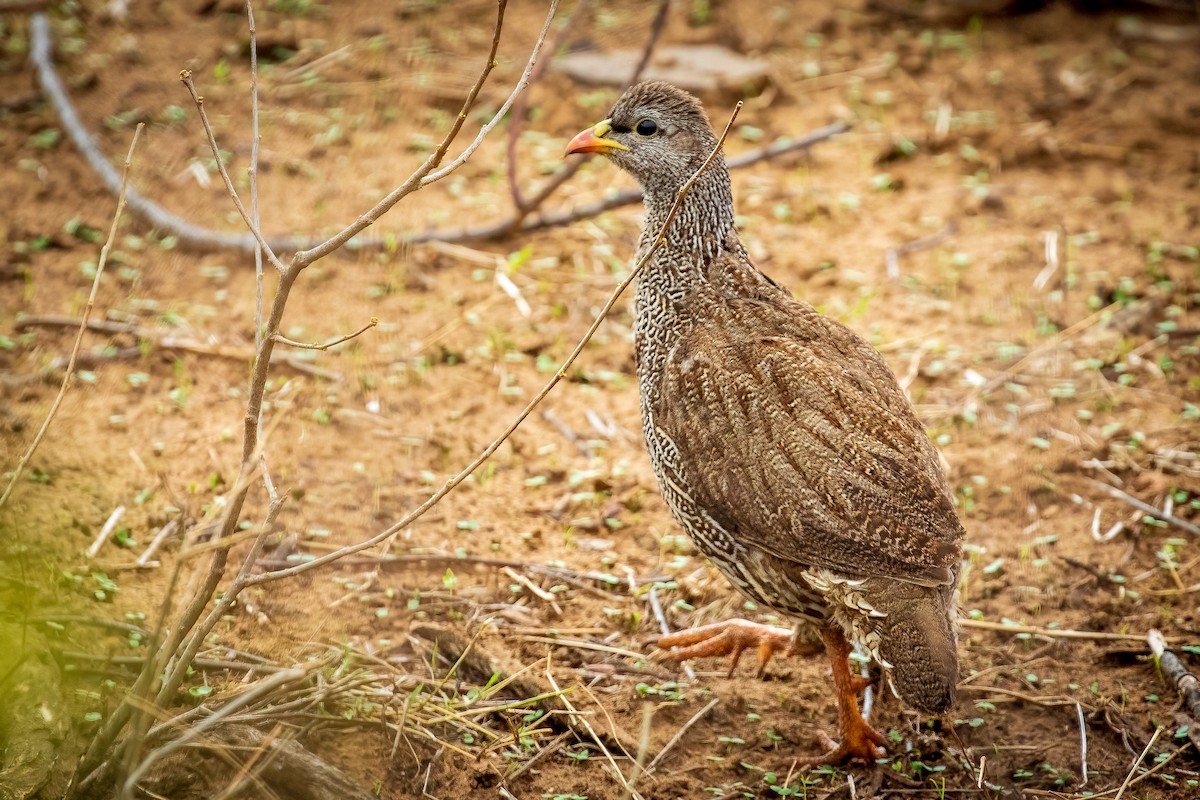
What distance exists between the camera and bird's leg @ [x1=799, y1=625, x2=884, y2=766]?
4.12 m

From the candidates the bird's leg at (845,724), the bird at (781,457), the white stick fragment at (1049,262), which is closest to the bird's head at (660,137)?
the bird at (781,457)

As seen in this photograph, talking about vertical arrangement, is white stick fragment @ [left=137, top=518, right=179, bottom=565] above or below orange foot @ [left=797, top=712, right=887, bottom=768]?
above

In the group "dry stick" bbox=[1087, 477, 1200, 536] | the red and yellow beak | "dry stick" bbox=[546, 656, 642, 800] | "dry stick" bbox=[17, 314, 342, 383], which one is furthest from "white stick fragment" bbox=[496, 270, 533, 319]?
"dry stick" bbox=[1087, 477, 1200, 536]

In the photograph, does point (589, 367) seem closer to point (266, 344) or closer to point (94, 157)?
point (266, 344)

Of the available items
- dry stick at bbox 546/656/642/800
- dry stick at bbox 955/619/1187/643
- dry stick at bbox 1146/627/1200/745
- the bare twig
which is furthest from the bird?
the bare twig

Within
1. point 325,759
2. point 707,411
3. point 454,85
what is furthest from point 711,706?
point 454,85

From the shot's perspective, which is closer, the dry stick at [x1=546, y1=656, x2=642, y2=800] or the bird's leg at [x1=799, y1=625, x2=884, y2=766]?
the dry stick at [x1=546, y1=656, x2=642, y2=800]

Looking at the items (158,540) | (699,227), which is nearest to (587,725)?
(158,540)

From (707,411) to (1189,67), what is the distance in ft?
21.5

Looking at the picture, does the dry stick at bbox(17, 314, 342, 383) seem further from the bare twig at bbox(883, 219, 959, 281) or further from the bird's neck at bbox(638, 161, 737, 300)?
the bare twig at bbox(883, 219, 959, 281)

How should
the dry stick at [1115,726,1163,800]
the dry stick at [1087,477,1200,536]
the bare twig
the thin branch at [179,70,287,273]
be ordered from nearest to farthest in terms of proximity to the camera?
the thin branch at [179,70,287,273] → the dry stick at [1115,726,1163,800] → the dry stick at [1087,477,1200,536] → the bare twig

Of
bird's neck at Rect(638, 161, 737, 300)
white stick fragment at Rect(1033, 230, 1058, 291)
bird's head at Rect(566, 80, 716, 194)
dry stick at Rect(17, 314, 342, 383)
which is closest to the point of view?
bird's neck at Rect(638, 161, 737, 300)

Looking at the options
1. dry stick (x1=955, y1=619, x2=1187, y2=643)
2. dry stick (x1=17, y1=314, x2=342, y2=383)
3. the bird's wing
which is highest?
the bird's wing

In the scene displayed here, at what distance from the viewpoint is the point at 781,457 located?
402 cm
